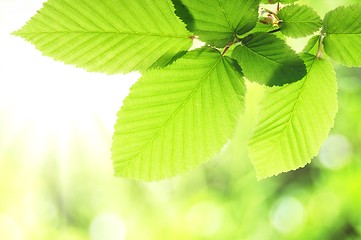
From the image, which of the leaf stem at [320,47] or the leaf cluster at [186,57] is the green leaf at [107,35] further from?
the leaf stem at [320,47]

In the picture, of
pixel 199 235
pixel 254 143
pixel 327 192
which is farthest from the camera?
pixel 199 235

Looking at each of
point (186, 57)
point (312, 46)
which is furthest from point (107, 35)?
point (312, 46)

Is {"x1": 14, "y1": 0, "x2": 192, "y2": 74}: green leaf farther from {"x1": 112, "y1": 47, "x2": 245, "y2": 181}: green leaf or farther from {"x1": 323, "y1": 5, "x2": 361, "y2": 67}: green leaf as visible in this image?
{"x1": 323, "y1": 5, "x2": 361, "y2": 67}: green leaf

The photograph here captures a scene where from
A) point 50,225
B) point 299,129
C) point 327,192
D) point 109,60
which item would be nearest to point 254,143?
point 299,129

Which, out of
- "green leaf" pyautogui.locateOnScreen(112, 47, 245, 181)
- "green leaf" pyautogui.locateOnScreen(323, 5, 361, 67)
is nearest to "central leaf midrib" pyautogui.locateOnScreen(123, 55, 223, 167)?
"green leaf" pyautogui.locateOnScreen(112, 47, 245, 181)

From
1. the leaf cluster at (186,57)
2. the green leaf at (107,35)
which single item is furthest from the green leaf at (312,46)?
the green leaf at (107,35)

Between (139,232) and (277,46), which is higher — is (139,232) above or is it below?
below

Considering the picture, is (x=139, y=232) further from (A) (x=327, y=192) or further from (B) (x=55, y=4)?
(B) (x=55, y=4)
